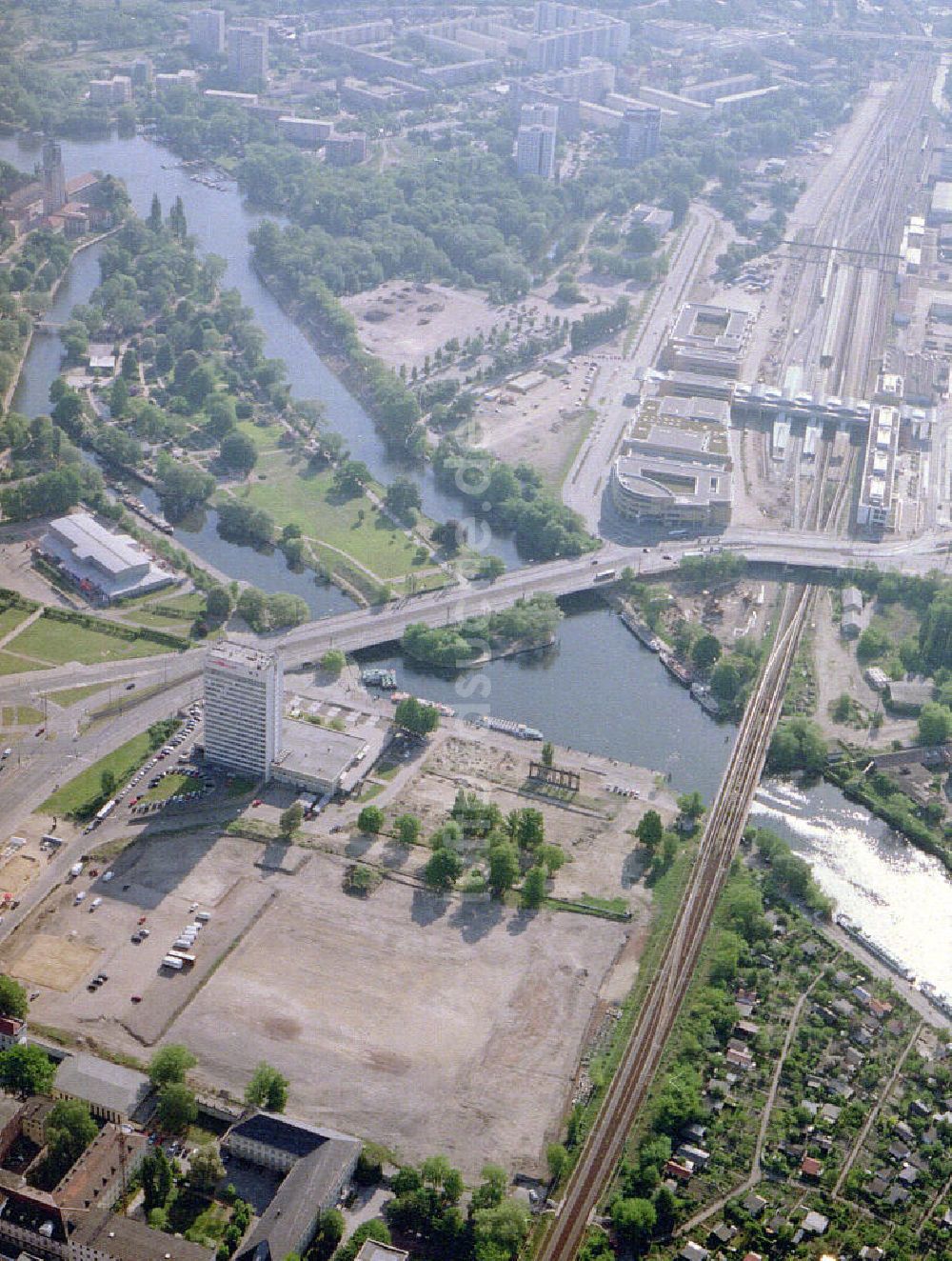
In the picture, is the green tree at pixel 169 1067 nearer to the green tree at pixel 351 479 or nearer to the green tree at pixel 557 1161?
the green tree at pixel 557 1161

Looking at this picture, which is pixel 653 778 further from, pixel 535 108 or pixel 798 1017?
pixel 535 108

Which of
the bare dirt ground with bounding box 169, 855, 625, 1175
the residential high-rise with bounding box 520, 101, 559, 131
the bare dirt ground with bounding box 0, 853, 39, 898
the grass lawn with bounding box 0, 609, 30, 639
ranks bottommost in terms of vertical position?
the bare dirt ground with bounding box 169, 855, 625, 1175

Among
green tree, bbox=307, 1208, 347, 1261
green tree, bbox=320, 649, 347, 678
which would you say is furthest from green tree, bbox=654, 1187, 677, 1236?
green tree, bbox=320, 649, 347, 678

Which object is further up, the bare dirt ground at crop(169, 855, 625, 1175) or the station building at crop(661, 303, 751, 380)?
the station building at crop(661, 303, 751, 380)

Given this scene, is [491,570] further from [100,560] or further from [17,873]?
[17,873]

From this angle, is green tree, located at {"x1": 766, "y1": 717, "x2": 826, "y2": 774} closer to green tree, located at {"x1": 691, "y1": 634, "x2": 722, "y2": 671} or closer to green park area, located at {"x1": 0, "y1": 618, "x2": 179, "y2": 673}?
green tree, located at {"x1": 691, "y1": 634, "x2": 722, "y2": 671}

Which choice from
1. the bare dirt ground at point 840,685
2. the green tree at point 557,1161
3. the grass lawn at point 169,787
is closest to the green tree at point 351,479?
the bare dirt ground at point 840,685
